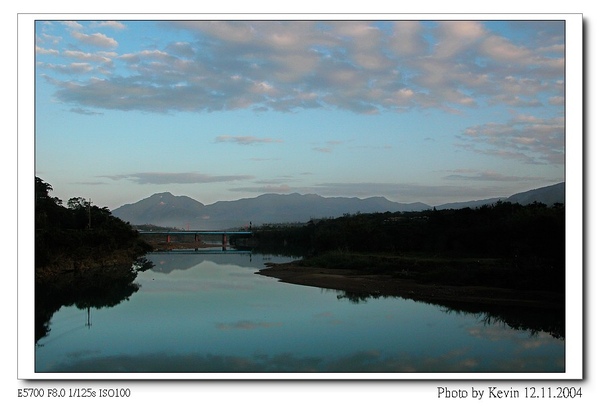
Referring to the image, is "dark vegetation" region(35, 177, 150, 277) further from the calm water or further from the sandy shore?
the sandy shore

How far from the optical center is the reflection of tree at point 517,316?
13497 millimetres

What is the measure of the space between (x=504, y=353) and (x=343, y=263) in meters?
21.1

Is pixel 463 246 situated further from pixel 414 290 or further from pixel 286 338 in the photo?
pixel 286 338

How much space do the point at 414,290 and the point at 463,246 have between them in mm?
11569

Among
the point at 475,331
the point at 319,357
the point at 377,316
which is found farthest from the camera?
the point at 377,316

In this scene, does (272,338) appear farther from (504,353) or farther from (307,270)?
(307,270)

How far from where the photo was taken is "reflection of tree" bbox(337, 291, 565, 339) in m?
A: 13.5

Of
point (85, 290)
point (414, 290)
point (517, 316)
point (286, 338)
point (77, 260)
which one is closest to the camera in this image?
point (286, 338)

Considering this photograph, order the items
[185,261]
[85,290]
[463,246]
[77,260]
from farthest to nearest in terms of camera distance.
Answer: [185,261] → [463,246] → [77,260] → [85,290]

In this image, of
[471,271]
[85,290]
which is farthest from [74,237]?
[471,271]

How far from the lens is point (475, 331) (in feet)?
45.4

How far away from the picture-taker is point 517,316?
15.9 metres

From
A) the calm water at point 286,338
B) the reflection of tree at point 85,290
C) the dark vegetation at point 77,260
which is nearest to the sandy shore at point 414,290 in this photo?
the calm water at point 286,338
